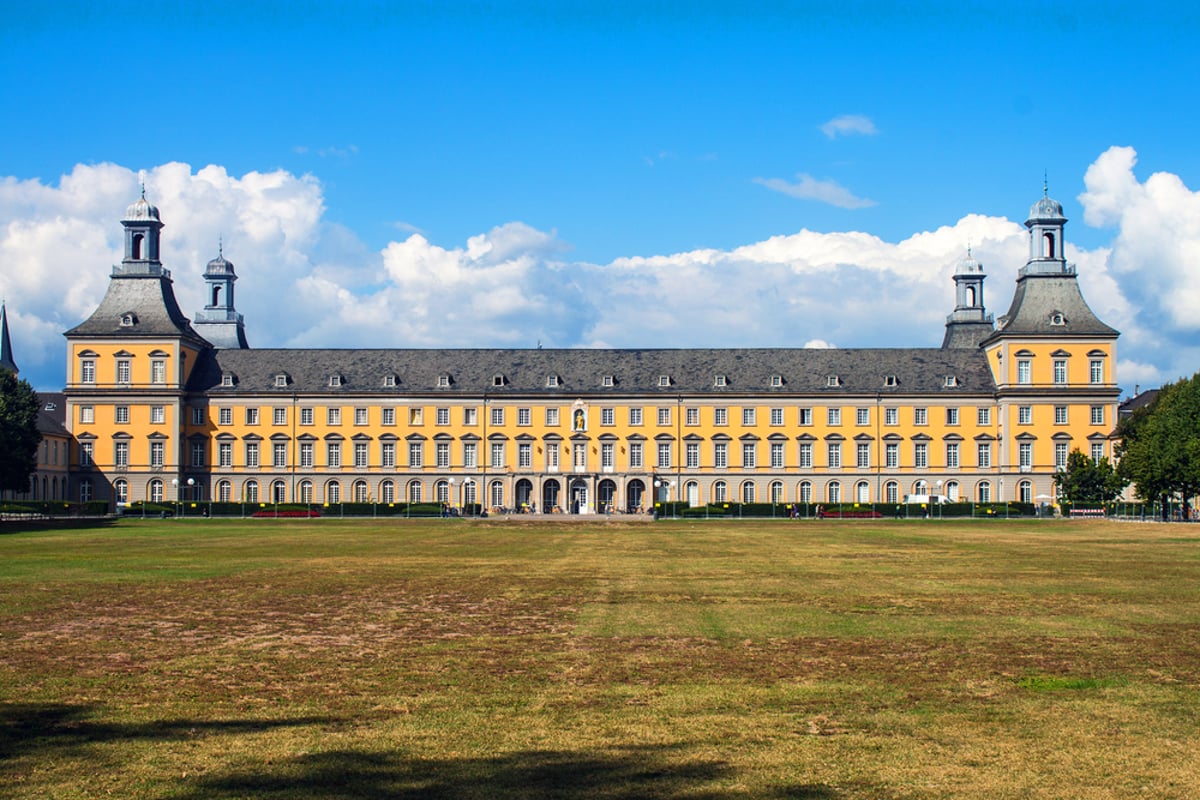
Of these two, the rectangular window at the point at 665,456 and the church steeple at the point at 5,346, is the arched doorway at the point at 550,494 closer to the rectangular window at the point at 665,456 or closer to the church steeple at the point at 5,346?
the rectangular window at the point at 665,456

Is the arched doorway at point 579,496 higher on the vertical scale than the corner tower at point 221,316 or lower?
lower

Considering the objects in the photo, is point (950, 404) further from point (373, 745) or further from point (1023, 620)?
point (373, 745)

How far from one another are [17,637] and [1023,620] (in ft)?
54.4

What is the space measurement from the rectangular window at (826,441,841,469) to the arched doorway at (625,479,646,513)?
15281 mm

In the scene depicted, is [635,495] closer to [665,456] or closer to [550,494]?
[665,456]

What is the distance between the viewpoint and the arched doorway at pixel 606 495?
99.4 metres

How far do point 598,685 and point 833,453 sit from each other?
87.1 metres

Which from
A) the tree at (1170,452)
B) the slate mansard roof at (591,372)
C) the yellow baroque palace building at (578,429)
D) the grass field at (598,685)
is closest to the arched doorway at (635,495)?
the yellow baroque palace building at (578,429)

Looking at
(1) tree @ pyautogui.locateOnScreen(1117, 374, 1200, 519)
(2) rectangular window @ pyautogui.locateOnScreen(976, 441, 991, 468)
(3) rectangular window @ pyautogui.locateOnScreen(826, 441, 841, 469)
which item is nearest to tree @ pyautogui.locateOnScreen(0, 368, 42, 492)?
(3) rectangular window @ pyautogui.locateOnScreen(826, 441, 841, 469)

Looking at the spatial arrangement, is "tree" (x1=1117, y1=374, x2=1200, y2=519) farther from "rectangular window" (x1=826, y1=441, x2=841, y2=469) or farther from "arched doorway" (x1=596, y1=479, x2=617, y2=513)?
"arched doorway" (x1=596, y1=479, x2=617, y2=513)

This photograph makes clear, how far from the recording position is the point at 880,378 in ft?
330

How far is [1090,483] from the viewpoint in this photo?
88.4 m

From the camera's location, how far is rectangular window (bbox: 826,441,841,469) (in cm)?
9981

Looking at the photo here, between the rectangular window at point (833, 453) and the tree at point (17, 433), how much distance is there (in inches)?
2329
